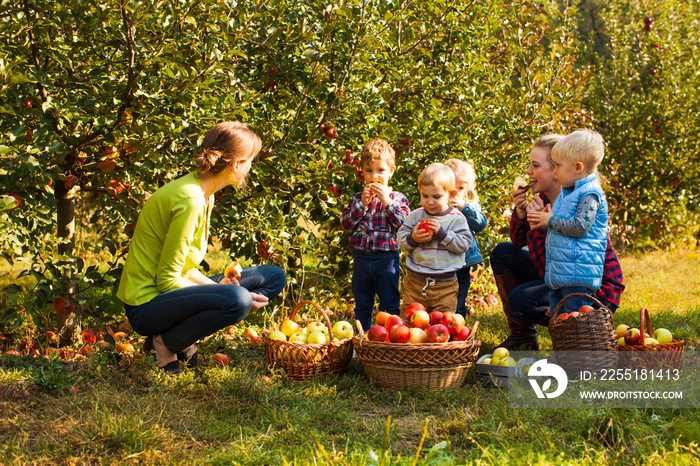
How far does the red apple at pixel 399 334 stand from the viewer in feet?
9.48

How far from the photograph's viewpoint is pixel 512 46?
469 cm

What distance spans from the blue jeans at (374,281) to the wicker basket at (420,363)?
0.87m

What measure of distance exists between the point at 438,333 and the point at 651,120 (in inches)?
238

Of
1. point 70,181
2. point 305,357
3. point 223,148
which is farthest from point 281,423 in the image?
point 70,181

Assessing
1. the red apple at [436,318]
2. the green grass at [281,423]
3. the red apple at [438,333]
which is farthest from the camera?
the red apple at [436,318]

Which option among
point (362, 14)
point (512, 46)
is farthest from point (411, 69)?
point (512, 46)

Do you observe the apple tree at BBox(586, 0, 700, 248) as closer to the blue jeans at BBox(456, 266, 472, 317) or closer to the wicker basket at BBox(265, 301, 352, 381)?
the blue jeans at BBox(456, 266, 472, 317)

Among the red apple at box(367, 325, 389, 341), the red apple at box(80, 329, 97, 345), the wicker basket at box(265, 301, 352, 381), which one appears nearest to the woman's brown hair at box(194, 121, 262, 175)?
the wicker basket at box(265, 301, 352, 381)

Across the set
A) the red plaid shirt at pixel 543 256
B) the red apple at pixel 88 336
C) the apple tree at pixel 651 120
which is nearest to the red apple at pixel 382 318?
the red plaid shirt at pixel 543 256

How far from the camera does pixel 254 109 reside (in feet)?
11.8

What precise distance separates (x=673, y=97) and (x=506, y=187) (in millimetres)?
4157

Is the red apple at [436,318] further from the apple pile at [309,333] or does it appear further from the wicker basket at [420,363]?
the apple pile at [309,333]

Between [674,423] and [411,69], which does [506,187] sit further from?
[674,423]

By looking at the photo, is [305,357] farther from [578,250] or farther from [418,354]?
[578,250]
